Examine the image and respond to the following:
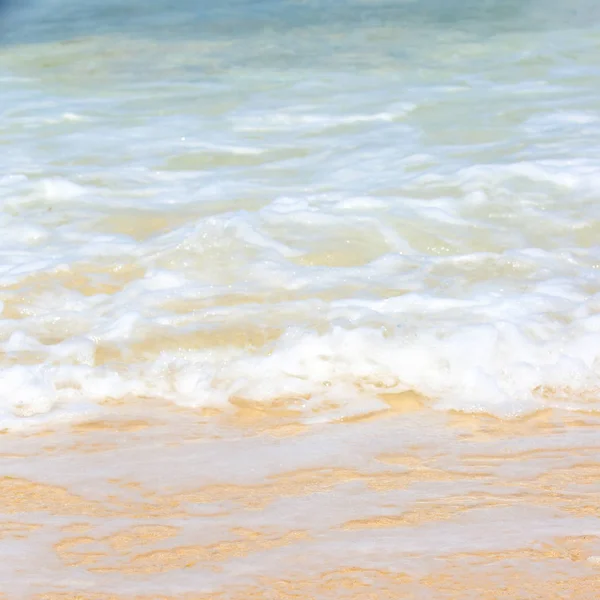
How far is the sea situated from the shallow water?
1 cm

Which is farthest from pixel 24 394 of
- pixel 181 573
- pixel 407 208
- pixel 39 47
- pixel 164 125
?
pixel 39 47

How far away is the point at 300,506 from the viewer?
2127 mm

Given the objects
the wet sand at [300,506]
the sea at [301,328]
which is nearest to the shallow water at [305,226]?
the sea at [301,328]

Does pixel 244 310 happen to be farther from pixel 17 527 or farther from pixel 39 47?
pixel 39 47

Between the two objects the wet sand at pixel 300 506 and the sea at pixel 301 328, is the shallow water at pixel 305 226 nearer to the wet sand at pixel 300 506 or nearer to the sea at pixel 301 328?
the sea at pixel 301 328

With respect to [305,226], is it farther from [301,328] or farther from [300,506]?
[300,506]

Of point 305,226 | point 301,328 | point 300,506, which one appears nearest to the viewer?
point 300,506

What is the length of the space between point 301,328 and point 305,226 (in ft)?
3.41

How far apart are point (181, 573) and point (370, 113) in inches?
167

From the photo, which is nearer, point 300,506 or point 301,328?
→ point 300,506

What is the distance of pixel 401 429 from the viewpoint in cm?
246

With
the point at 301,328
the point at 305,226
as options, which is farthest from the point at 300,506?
the point at 305,226

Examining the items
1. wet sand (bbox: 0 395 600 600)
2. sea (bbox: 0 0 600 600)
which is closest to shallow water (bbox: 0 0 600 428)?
sea (bbox: 0 0 600 600)

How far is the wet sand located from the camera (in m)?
1.86
